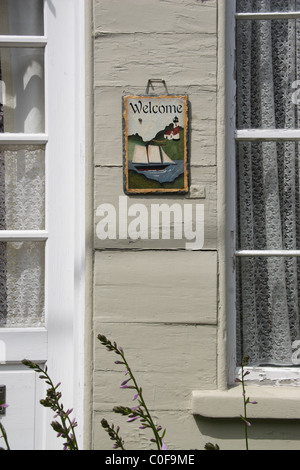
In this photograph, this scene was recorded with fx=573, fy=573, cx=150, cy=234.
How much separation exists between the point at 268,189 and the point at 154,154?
487mm

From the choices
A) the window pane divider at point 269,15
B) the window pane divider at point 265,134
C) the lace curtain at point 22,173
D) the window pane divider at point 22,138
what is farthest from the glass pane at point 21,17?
the window pane divider at point 265,134

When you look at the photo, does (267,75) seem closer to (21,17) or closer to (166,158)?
(166,158)

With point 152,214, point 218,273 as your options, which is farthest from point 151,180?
point 218,273

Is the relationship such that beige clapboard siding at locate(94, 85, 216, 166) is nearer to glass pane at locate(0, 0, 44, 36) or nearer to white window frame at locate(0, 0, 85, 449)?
white window frame at locate(0, 0, 85, 449)

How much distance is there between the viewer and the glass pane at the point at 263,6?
2359 mm

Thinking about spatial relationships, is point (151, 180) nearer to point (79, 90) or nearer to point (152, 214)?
point (152, 214)

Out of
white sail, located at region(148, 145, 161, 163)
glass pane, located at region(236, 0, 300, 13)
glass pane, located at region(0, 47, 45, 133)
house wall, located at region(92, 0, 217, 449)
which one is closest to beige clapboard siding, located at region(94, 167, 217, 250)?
house wall, located at region(92, 0, 217, 449)

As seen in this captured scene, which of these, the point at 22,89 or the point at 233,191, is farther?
the point at 22,89

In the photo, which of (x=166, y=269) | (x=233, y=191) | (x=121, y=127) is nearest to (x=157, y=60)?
(x=121, y=127)

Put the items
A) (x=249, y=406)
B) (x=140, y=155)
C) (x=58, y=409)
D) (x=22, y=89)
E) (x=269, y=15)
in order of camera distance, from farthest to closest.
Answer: (x=22, y=89), (x=269, y=15), (x=140, y=155), (x=249, y=406), (x=58, y=409)

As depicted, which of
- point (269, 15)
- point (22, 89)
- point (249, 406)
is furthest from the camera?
point (22, 89)

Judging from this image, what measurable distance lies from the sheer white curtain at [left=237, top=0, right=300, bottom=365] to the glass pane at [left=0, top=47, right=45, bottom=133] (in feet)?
2.78

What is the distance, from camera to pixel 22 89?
2463mm

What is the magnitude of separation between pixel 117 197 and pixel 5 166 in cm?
54
